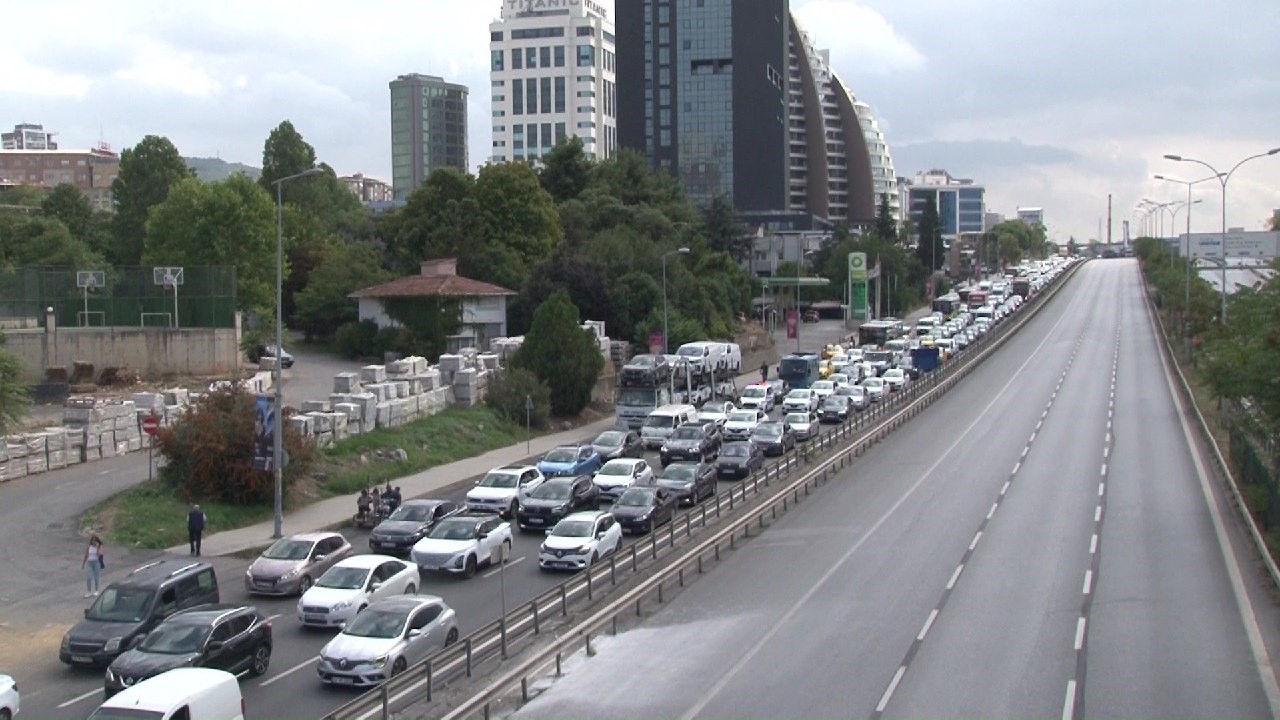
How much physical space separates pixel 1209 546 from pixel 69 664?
22.6m

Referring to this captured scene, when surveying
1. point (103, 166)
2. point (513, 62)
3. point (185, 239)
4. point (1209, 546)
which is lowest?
point (1209, 546)

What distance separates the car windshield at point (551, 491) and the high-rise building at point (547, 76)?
502 feet

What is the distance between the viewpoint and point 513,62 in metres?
187

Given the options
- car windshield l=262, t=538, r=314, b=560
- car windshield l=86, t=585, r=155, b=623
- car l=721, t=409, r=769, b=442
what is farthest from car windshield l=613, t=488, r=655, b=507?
car l=721, t=409, r=769, b=442

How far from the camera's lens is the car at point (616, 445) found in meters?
41.3

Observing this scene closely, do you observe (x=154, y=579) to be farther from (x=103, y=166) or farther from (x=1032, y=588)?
(x=103, y=166)

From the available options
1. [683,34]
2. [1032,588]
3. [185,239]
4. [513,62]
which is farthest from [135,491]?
→ [513,62]

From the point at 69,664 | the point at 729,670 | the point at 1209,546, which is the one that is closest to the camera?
the point at 729,670

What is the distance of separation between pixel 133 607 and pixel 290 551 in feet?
15.6

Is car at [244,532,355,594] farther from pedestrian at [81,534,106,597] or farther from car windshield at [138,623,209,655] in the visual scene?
car windshield at [138,623,209,655]

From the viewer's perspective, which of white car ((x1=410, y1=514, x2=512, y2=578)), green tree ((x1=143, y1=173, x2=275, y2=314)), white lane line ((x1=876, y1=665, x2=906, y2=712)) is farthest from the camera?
green tree ((x1=143, y1=173, x2=275, y2=314))

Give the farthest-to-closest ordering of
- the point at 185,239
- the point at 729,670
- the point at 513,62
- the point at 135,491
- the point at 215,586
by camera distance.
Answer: the point at 513,62 → the point at 185,239 → the point at 135,491 → the point at 215,586 → the point at 729,670

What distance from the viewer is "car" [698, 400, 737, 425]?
47625mm

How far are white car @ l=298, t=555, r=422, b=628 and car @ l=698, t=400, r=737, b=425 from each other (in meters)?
24.7
